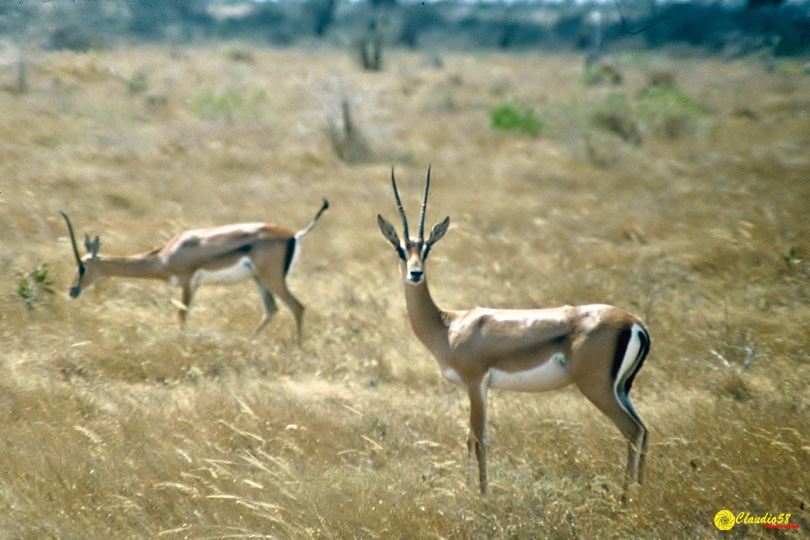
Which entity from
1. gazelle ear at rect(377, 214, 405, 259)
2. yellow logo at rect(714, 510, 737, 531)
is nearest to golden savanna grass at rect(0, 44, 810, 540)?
yellow logo at rect(714, 510, 737, 531)

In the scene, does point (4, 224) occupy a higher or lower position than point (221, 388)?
higher

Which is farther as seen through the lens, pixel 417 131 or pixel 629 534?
pixel 417 131

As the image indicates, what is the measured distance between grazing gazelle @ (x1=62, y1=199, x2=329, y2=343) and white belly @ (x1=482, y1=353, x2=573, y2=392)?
3.40m

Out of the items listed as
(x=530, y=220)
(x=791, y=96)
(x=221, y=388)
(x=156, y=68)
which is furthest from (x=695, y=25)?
(x=156, y=68)

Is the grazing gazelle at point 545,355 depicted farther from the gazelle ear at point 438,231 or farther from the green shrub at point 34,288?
the green shrub at point 34,288

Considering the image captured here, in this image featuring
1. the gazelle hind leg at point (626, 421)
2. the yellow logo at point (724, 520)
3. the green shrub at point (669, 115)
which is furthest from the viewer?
the green shrub at point (669, 115)

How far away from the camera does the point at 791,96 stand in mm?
22359

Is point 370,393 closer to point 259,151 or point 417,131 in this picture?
point 259,151

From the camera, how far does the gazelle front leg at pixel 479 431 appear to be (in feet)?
15.1

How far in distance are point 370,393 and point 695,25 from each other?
6.16 meters

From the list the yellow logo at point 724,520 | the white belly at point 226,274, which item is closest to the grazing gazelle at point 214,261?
the white belly at point 226,274

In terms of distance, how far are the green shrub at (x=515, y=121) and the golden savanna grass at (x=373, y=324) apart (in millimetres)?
294

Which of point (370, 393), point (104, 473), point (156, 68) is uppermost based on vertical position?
point (156, 68)

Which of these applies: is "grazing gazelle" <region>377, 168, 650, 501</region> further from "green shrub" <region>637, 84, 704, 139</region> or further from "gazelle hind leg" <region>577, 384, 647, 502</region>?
"green shrub" <region>637, 84, 704, 139</region>
